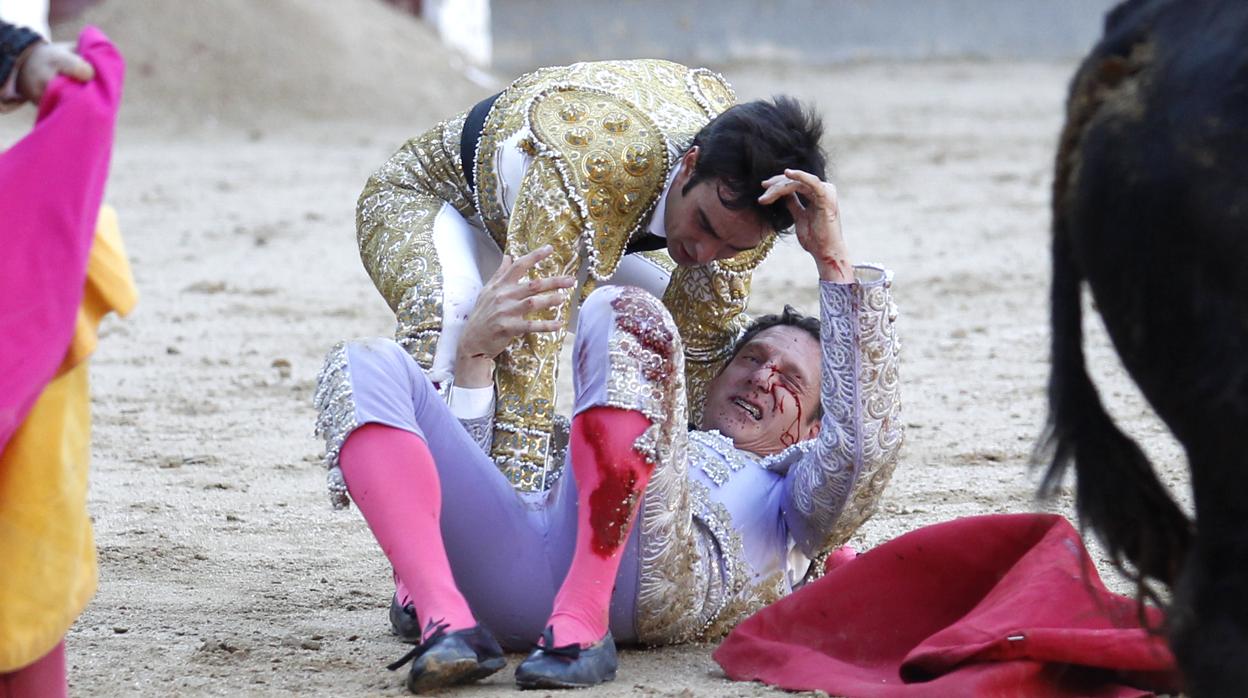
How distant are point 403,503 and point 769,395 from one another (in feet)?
2.87

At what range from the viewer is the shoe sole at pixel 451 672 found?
7.93 ft

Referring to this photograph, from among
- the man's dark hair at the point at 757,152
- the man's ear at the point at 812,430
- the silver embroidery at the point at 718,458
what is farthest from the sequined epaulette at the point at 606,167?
the man's ear at the point at 812,430

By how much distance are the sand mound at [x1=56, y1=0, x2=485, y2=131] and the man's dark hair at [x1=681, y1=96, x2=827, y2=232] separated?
910 cm

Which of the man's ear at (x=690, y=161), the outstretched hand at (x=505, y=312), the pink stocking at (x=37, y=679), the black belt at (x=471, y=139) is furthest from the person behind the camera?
the black belt at (x=471, y=139)

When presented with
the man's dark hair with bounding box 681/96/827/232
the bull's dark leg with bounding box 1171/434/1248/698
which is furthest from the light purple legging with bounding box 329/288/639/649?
the bull's dark leg with bounding box 1171/434/1248/698

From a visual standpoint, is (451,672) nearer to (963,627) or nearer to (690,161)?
(963,627)

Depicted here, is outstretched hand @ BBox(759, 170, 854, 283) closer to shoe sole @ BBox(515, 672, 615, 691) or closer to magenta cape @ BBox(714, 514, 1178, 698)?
magenta cape @ BBox(714, 514, 1178, 698)

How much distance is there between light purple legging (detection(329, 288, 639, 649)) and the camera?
263cm

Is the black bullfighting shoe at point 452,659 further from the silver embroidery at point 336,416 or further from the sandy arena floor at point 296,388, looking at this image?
the silver embroidery at point 336,416

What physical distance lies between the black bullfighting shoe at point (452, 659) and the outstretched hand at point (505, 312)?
0.56 m

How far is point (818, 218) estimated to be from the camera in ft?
9.29

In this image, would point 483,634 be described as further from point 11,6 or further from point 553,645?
point 11,6

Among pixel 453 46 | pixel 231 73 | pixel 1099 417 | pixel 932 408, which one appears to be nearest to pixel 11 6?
pixel 231 73

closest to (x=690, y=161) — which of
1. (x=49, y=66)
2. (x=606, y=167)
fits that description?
(x=606, y=167)
